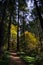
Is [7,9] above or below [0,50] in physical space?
above

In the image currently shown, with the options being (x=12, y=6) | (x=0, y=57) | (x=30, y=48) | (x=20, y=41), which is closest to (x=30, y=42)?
(x=30, y=48)

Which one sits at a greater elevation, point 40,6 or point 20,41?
point 40,6

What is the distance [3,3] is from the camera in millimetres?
23875

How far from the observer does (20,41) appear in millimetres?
43594

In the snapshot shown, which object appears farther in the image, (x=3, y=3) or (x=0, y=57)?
(x=3, y=3)

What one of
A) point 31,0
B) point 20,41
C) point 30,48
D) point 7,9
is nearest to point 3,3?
point 7,9

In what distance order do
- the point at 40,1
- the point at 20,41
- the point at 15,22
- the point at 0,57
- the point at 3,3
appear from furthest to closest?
the point at 20,41 < the point at 15,22 < the point at 3,3 < the point at 0,57 < the point at 40,1

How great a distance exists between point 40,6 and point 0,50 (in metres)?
6.21

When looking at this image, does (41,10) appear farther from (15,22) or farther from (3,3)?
(15,22)

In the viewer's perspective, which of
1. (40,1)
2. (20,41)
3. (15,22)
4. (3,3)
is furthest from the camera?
(20,41)

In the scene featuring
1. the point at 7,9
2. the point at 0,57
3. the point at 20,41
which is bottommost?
the point at 20,41

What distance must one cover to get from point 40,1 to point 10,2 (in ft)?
17.6

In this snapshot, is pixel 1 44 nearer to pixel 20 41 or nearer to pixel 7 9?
pixel 7 9

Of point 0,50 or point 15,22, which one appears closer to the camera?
point 0,50
